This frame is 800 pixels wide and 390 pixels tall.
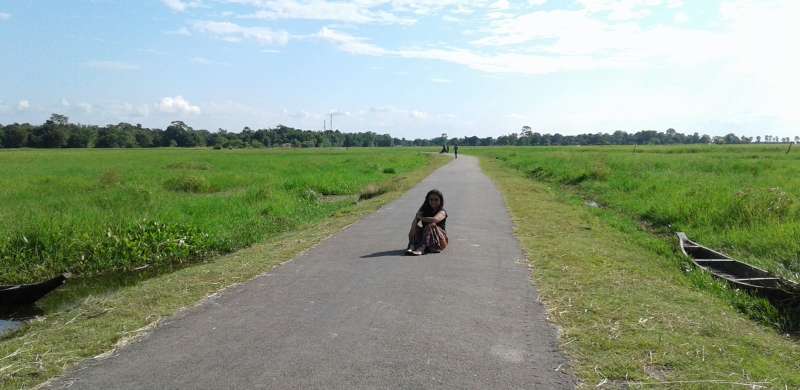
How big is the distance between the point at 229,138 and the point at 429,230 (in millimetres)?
124144

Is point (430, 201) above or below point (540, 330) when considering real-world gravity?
above

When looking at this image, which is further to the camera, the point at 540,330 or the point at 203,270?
the point at 203,270

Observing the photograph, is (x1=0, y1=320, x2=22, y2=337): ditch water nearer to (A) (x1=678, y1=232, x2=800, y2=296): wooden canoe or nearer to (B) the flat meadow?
(A) (x1=678, y1=232, x2=800, y2=296): wooden canoe

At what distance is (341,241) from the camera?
32.9ft

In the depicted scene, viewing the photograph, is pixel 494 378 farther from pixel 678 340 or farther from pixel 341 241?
pixel 341 241

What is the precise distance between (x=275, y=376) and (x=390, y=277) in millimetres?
3136

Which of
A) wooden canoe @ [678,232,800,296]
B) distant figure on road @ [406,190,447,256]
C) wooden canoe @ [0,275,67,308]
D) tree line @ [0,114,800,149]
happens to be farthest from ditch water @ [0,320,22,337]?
tree line @ [0,114,800,149]

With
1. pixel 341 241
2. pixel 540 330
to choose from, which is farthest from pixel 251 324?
pixel 341 241

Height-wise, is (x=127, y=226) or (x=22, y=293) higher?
(x=127, y=226)

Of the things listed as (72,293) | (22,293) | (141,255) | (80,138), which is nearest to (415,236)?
(141,255)

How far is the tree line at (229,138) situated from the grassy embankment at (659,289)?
102151mm

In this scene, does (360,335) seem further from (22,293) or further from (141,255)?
(141,255)

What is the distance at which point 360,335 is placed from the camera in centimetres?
489

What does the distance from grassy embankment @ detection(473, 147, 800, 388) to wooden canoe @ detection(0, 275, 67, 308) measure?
7.26m
